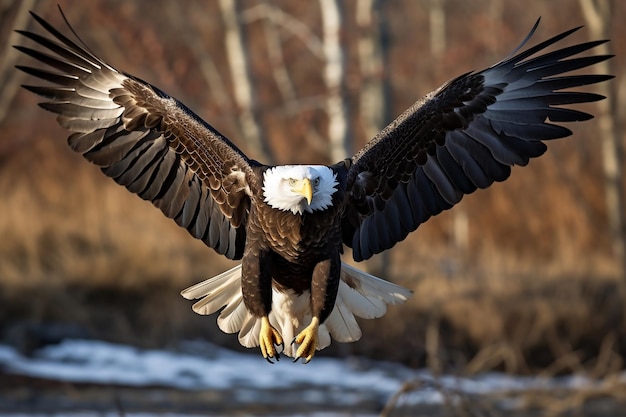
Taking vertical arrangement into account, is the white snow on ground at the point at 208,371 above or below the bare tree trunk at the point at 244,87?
below

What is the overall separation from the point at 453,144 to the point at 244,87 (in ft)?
18.1

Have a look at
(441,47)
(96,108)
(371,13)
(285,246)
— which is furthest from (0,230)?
(285,246)

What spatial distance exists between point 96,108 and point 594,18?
5.36 meters

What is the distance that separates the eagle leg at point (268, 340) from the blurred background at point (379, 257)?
320 centimetres

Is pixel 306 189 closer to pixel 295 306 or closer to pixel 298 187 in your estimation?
pixel 298 187

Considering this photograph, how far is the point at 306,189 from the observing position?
Result: 198 inches

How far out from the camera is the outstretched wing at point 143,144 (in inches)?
224

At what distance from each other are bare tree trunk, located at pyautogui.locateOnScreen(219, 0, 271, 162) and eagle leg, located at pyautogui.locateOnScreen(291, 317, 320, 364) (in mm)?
5457

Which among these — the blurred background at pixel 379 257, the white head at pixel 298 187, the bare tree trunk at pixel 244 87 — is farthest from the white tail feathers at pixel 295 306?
the bare tree trunk at pixel 244 87

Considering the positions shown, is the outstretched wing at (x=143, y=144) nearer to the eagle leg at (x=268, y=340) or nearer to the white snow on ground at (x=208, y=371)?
the eagle leg at (x=268, y=340)

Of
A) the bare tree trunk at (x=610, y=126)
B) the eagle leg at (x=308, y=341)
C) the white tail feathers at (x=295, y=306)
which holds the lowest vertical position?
the eagle leg at (x=308, y=341)

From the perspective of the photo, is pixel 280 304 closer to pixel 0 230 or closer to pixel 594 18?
pixel 594 18

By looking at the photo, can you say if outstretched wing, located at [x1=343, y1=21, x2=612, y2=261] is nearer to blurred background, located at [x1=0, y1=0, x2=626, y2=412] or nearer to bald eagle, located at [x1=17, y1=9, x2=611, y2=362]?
bald eagle, located at [x1=17, y1=9, x2=611, y2=362]

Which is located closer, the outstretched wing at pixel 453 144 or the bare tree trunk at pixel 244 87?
the outstretched wing at pixel 453 144
